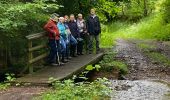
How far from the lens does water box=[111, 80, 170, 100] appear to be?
10.2 metres

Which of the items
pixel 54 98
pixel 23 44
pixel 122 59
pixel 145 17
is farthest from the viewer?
pixel 145 17

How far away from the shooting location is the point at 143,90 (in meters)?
11.2

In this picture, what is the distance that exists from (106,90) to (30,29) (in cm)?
614

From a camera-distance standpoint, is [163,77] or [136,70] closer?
[163,77]

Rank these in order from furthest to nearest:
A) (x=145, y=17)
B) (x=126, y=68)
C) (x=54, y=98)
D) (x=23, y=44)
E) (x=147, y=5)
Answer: (x=147, y=5) < (x=145, y=17) < (x=126, y=68) < (x=23, y=44) < (x=54, y=98)

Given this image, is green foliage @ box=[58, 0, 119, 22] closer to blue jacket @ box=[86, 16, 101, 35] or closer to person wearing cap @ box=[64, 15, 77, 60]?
blue jacket @ box=[86, 16, 101, 35]

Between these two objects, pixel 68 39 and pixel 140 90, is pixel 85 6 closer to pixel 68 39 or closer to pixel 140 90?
pixel 68 39

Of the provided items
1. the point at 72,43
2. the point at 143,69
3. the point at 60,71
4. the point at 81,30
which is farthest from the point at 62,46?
the point at 143,69

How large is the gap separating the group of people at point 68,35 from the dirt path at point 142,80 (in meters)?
2.19

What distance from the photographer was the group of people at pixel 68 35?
45.8 feet

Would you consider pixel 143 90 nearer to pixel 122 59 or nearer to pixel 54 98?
pixel 54 98

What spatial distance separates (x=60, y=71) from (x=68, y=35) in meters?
2.96

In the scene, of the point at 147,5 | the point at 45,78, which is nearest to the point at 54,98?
the point at 45,78

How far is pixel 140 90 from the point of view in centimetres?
1117
